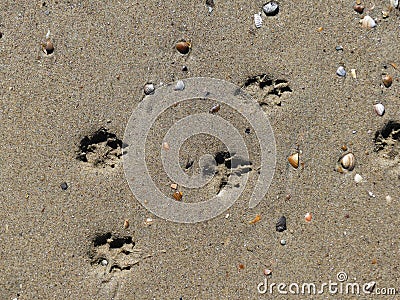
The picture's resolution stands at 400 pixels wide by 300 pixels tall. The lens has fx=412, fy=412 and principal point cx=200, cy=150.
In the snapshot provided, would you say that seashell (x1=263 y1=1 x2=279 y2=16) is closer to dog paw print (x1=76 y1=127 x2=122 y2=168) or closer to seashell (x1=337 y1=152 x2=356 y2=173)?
seashell (x1=337 y1=152 x2=356 y2=173)

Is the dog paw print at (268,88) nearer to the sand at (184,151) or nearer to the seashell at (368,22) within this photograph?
the sand at (184,151)

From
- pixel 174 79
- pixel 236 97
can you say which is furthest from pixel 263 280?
pixel 174 79

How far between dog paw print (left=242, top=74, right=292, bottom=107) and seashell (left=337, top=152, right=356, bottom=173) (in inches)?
22.1

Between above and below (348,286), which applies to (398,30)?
above

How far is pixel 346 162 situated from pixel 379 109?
1.36 ft

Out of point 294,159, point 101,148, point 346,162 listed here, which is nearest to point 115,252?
point 101,148

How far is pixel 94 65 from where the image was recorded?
2.75m

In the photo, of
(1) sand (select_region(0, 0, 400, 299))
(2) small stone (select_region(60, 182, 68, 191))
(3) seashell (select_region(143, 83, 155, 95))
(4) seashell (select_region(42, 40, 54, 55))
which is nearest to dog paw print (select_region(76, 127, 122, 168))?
(1) sand (select_region(0, 0, 400, 299))

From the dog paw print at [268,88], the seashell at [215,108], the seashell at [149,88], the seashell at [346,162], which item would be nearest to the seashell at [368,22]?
the dog paw print at [268,88]

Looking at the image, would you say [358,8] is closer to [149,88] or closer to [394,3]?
[394,3]

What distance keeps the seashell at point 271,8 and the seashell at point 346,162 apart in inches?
42.2

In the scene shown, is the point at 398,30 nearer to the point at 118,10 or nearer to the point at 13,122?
the point at 118,10

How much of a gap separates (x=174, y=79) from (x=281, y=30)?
2.59 feet

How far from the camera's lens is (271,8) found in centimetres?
274
